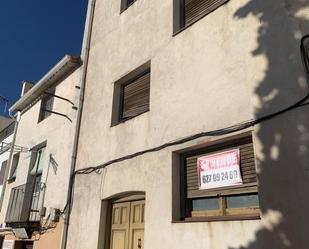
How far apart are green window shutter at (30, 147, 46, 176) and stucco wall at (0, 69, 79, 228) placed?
0.87ft

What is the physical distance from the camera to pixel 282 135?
419 cm

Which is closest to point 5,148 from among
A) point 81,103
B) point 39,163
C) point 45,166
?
point 39,163

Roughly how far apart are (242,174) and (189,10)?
3694 millimetres

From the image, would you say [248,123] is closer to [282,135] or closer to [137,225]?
[282,135]

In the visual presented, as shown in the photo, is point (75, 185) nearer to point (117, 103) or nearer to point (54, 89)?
point (117, 103)

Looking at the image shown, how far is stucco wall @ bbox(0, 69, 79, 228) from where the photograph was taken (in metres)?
8.71

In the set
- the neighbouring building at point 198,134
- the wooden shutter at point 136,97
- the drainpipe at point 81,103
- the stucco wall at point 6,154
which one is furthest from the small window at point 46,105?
the wooden shutter at point 136,97

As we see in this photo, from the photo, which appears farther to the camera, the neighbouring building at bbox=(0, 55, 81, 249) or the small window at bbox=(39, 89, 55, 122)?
the small window at bbox=(39, 89, 55, 122)

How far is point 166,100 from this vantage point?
6.20m

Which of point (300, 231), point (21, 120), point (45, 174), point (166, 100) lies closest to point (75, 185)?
point (45, 174)

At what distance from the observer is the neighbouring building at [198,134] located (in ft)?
13.7

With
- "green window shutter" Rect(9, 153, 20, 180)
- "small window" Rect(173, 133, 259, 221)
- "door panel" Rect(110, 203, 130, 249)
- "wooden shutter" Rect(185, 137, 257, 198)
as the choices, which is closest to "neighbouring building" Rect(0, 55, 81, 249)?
"green window shutter" Rect(9, 153, 20, 180)

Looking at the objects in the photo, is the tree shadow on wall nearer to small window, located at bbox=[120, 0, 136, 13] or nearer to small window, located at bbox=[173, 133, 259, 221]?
small window, located at bbox=[173, 133, 259, 221]

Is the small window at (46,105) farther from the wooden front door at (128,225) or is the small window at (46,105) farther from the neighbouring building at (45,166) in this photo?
the wooden front door at (128,225)
